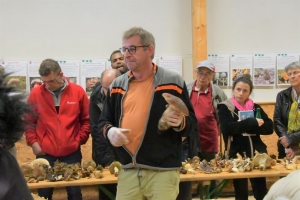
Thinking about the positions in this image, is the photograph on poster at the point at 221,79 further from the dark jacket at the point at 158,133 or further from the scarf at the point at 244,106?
the dark jacket at the point at 158,133

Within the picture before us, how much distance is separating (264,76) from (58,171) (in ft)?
10.7

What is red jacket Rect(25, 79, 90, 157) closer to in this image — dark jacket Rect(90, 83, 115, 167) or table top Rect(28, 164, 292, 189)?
dark jacket Rect(90, 83, 115, 167)

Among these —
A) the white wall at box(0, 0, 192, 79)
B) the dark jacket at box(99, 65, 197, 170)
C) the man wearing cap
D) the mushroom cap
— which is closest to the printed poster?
the white wall at box(0, 0, 192, 79)

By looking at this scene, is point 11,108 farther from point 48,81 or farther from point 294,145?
point 294,145

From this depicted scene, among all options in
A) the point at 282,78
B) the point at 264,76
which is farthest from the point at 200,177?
the point at 282,78

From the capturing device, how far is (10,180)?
3.28 feet

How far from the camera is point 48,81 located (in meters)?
3.40

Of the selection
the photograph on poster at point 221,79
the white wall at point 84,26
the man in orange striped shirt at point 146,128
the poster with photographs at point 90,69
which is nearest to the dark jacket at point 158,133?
the man in orange striped shirt at point 146,128

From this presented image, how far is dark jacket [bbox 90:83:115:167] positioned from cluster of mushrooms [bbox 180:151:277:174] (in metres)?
0.67

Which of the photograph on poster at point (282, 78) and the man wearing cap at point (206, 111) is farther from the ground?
the photograph on poster at point (282, 78)

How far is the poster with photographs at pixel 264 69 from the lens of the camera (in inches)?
206

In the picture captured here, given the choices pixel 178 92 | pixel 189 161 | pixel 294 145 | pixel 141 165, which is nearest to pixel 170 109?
pixel 178 92

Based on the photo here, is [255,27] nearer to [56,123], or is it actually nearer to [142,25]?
[142,25]

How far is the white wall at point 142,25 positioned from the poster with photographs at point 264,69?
85 millimetres
